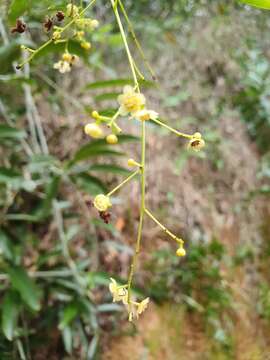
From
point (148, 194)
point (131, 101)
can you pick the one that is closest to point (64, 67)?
point (131, 101)

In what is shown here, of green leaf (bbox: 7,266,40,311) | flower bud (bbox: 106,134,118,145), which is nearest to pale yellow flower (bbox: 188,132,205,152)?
flower bud (bbox: 106,134,118,145)

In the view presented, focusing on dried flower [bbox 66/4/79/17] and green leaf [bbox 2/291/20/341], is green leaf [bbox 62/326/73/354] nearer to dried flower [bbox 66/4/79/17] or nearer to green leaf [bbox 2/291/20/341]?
green leaf [bbox 2/291/20/341]

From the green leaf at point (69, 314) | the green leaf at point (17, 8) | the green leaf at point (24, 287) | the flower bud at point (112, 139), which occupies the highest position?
the green leaf at point (17, 8)

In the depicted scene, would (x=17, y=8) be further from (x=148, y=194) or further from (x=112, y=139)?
(x=148, y=194)

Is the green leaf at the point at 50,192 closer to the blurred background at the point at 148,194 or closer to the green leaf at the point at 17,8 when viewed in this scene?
the blurred background at the point at 148,194

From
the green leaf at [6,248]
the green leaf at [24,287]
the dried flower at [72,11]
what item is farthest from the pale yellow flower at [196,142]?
the green leaf at [6,248]

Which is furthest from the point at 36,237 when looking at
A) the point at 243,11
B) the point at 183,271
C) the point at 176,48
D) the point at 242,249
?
the point at 243,11
